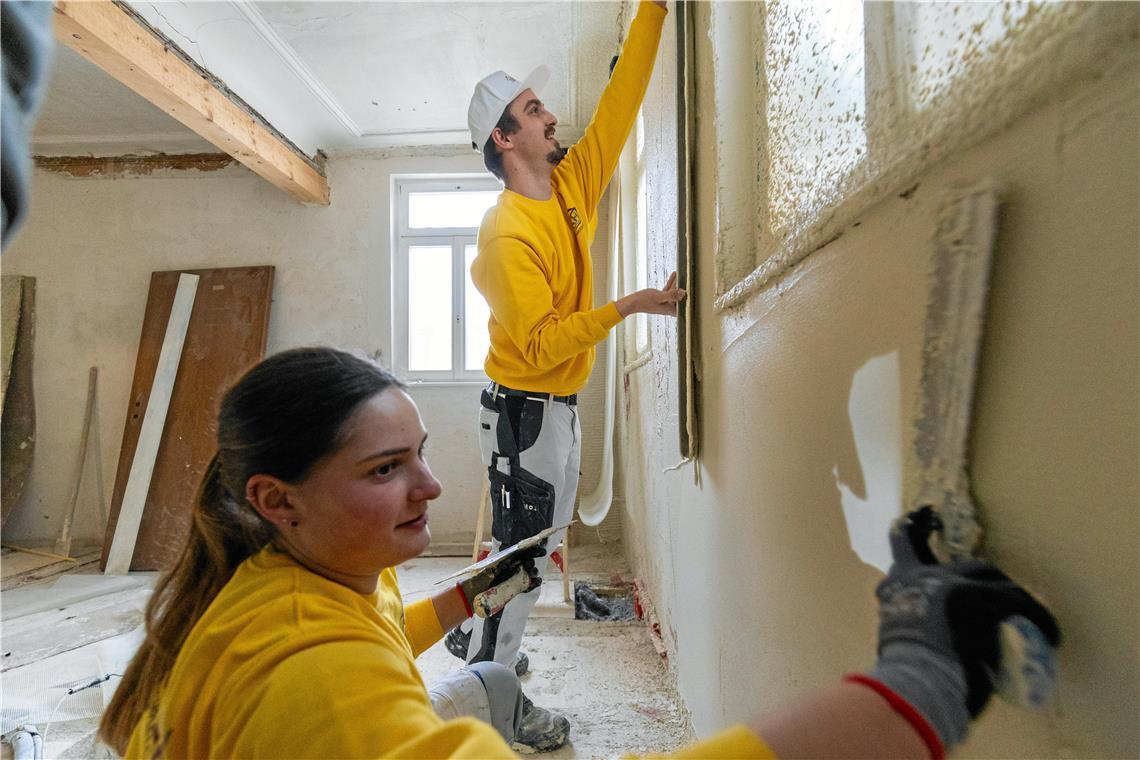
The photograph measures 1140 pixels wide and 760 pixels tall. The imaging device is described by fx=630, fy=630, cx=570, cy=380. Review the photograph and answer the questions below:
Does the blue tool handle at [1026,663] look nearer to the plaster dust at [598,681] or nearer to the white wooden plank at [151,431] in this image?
the plaster dust at [598,681]

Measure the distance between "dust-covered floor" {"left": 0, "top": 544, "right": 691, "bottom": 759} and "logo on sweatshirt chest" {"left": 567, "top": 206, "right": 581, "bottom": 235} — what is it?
1.37 m

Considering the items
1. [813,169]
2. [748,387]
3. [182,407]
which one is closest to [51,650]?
[182,407]

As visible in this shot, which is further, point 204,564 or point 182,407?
point 182,407

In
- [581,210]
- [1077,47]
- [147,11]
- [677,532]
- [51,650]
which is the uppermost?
[147,11]

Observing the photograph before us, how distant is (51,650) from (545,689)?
2108 millimetres

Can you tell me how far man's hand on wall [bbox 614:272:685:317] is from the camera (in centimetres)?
144

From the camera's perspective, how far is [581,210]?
1.82 meters

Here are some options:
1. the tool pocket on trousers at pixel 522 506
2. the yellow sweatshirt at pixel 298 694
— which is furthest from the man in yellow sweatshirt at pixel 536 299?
the yellow sweatshirt at pixel 298 694

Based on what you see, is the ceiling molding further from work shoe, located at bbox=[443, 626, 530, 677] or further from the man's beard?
work shoe, located at bbox=[443, 626, 530, 677]

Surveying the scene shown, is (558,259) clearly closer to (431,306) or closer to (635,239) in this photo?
(635,239)

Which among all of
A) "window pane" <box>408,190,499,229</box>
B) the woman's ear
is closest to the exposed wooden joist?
"window pane" <box>408,190,499,229</box>

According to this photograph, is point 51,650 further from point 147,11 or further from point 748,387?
point 748,387

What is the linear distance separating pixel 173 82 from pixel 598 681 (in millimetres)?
3076

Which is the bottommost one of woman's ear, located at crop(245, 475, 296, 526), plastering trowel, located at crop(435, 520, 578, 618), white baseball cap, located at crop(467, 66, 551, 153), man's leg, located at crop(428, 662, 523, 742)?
man's leg, located at crop(428, 662, 523, 742)
